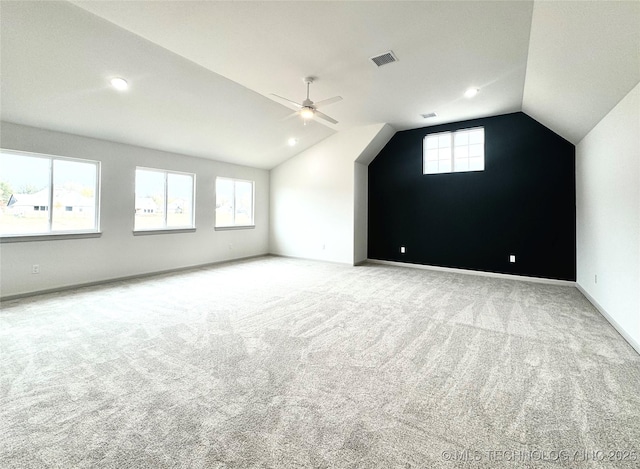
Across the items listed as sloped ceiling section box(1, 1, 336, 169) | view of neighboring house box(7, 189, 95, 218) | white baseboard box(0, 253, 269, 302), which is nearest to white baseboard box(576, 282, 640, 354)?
sloped ceiling section box(1, 1, 336, 169)

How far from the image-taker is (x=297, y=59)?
12.0ft

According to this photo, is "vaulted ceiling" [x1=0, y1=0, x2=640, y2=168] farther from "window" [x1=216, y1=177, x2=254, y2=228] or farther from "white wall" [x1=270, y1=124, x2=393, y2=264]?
"window" [x1=216, y1=177, x2=254, y2=228]

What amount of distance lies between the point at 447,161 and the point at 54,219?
24.7ft

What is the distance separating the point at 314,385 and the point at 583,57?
152 inches

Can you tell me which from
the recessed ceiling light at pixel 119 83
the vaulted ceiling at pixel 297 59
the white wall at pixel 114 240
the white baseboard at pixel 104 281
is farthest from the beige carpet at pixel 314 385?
the recessed ceiling light at pixel 119 83

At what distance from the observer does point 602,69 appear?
274 centimetres

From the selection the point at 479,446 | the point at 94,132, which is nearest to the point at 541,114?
the point at 479,446

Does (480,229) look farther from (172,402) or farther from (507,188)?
(172,402)

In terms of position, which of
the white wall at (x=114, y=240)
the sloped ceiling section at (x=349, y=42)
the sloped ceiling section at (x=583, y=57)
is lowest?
the white wall at (x=114, y=240)

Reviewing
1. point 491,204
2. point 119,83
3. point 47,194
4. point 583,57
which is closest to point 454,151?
point 491,204

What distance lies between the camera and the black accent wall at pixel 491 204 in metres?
5.21

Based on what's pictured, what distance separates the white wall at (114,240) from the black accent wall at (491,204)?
4270 mm

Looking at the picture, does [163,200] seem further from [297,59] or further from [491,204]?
[491,204]

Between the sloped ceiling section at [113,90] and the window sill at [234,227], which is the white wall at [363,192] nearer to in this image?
the sloped ceiling section at [113,90]
